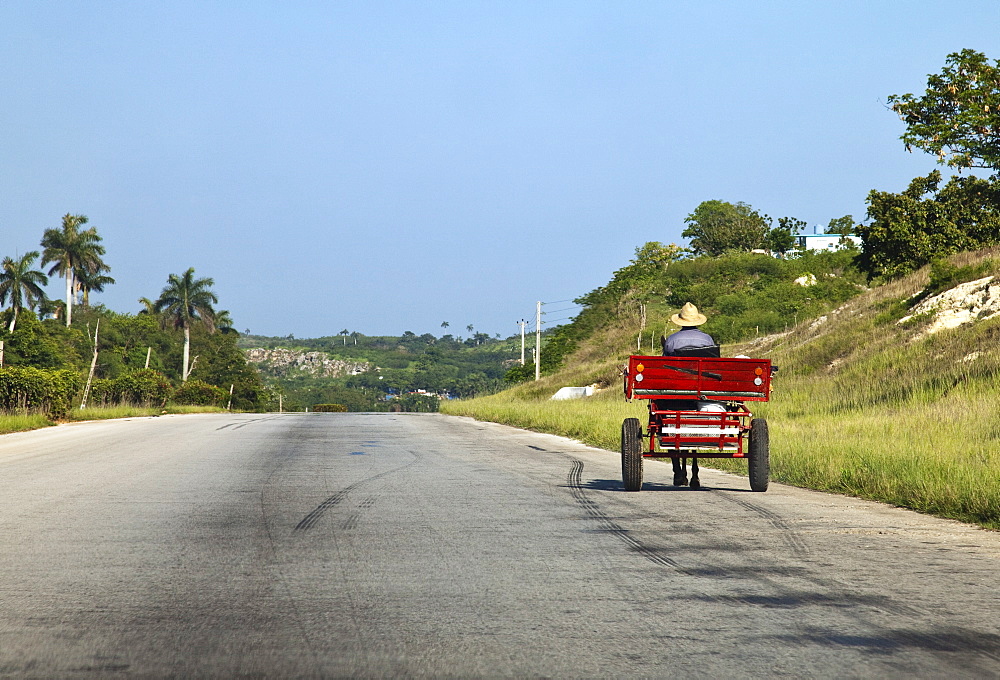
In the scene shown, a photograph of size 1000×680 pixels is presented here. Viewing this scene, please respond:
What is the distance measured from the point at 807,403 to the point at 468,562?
20145mm

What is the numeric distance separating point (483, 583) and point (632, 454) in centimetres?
554

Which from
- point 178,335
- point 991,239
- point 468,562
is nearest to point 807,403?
point 468,562

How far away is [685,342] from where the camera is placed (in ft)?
40.3

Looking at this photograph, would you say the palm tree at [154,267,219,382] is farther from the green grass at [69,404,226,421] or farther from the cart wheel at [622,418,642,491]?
the cart wheel at [622,418,642,491]

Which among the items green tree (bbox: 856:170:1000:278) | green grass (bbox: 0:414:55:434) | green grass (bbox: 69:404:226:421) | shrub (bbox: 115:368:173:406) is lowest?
green grass (bbox: 0:414:55:434)

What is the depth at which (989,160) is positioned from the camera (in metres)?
34.6

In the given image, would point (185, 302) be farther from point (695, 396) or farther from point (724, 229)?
point (695, 396)

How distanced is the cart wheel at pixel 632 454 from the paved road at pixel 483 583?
8.8 inches

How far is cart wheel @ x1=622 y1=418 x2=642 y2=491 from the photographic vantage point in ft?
38.1

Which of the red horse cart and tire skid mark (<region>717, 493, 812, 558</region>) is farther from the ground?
the red horse cart

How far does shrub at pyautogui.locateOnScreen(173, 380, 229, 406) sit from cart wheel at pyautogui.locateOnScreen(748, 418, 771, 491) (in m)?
77.1

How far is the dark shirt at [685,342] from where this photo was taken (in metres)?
12.2

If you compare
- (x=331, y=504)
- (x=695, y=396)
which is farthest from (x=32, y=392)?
(x=695, y=396)

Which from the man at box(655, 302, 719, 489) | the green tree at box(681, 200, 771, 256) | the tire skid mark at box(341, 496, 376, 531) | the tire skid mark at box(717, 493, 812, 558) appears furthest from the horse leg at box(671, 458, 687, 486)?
the green tree at box(681, 200, 771, 256)
